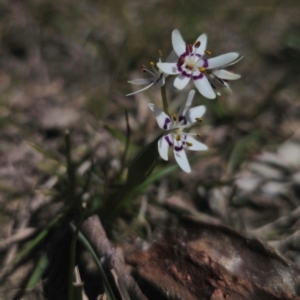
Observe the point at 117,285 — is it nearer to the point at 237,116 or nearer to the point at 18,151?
the point at 18,151

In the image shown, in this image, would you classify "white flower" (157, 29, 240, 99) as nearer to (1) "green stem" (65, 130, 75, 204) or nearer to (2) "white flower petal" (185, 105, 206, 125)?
(2) "white flower petal" (185, 105, 206, 125)

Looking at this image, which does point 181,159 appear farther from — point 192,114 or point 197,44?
point 197,44

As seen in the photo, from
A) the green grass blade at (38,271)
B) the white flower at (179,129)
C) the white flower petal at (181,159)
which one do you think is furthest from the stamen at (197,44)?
the green grass blade at (38,271)

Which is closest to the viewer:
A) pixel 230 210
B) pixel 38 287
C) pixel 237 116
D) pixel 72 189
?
pixel 38 287

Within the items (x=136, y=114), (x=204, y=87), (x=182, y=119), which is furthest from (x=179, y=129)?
(x=136, y=114)

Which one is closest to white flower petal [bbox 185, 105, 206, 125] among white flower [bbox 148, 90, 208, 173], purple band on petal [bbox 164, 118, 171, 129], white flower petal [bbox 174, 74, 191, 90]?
white flower [bbox 148, 90, 208, 173]

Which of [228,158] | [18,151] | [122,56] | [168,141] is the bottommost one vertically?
[168,141]

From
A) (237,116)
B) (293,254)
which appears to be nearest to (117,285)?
(293,254)
